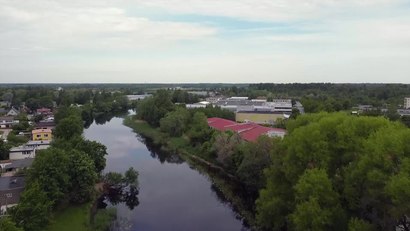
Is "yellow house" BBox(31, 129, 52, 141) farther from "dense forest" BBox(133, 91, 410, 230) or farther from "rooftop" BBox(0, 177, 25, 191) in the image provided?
"dense forest" BBox(133, 91, 410, 230)

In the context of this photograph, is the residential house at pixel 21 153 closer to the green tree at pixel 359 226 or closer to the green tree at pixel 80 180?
the green tree at pixel 80 180

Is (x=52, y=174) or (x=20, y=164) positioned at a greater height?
(x=52, y=174)

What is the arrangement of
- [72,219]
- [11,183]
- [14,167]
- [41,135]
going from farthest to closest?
[41,135] < [14,167] < [11,183] < [72,219]

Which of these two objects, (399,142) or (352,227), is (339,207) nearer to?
(352,227)

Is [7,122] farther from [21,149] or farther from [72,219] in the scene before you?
[72,219]

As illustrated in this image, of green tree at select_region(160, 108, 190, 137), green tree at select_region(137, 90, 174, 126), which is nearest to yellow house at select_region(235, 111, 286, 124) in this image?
green tree at select_region(137, 90, 174, 126)

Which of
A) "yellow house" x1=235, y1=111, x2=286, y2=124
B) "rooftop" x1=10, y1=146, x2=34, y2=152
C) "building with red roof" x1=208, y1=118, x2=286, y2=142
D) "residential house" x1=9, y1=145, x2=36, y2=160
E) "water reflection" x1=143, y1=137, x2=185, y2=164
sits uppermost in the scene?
"building with red roof" x1=208, y1=118, x2=286, y2=142

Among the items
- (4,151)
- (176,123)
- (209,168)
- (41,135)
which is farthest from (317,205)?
(41,135)
